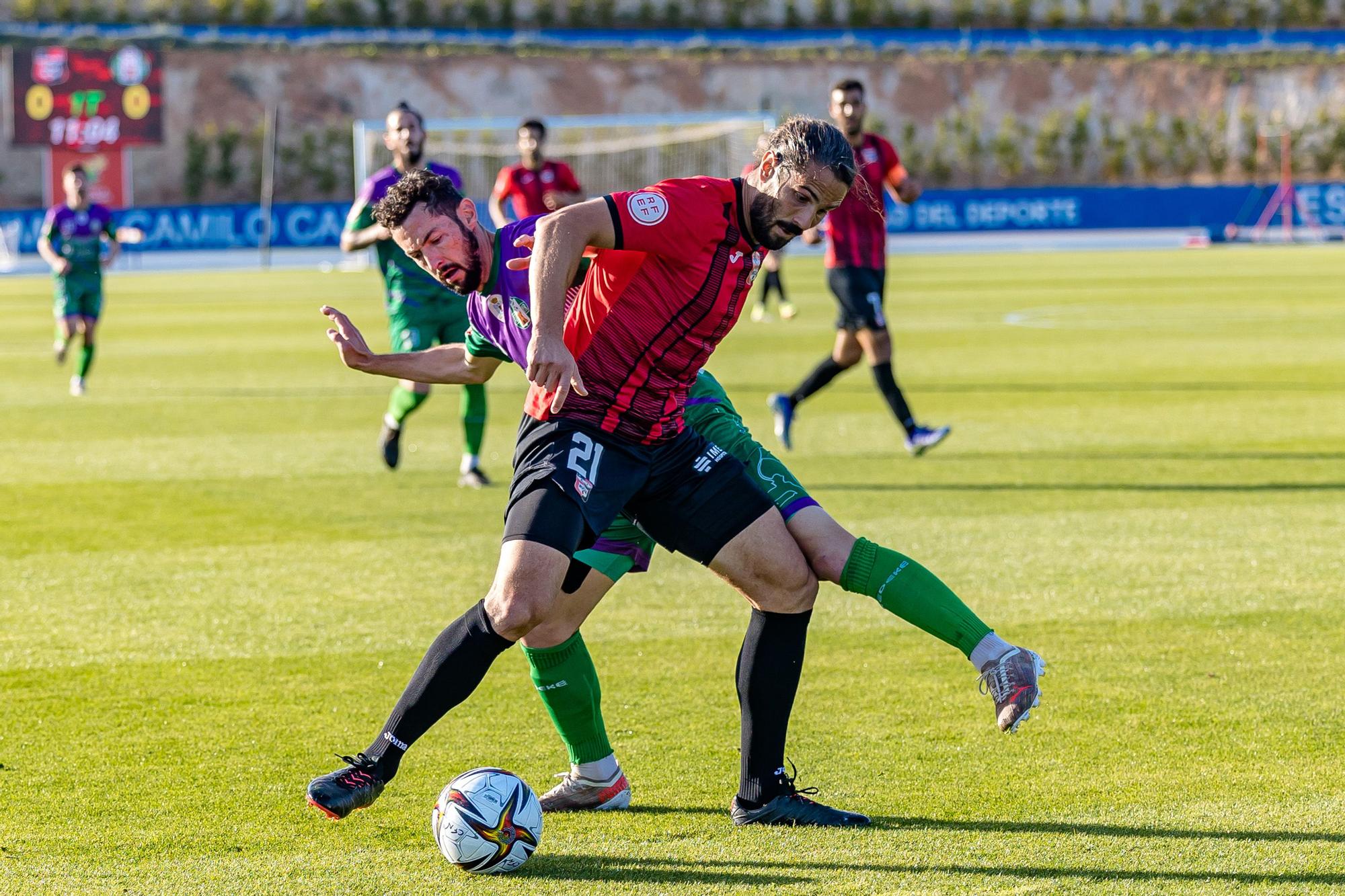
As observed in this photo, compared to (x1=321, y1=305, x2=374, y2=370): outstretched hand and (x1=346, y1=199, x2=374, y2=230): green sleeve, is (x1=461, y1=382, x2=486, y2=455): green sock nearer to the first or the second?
(x1=346, y1=199, x2=374, y2=230): green sleeve

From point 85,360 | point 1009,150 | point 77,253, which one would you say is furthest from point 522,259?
point 1009,150

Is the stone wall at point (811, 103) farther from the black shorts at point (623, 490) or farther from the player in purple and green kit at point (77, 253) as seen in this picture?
the black shorts at point (623, 490)

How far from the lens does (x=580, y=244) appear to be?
3.86 meters

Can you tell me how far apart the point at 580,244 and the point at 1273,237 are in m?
42.6

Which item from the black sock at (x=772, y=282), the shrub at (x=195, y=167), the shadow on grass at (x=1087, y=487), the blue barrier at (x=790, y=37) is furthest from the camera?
the blue barrier at (x=790, y=37)

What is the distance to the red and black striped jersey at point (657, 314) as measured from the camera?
13.3 feet

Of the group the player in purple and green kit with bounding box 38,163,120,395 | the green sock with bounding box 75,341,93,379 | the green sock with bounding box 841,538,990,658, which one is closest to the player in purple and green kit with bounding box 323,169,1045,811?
the green sock with bounding box 841,538,990,658

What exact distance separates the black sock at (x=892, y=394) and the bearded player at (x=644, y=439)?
636 centimetres

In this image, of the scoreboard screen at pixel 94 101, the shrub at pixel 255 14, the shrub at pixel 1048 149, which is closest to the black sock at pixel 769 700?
the scoreboard screen at pixel 94 101

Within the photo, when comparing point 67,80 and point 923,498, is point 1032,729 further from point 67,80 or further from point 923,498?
point 67,80

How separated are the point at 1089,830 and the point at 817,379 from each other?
7.16m

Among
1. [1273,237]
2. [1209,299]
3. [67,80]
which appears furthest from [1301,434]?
[67,80]

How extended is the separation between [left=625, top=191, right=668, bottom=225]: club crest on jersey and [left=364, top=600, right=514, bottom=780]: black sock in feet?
3.34

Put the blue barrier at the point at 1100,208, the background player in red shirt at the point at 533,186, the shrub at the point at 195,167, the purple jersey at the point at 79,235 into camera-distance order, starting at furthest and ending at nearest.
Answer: the shrub at the point at 195,167
the blue barrier at the point at 1100,208
the purple jersey at the point at 79,235
the background player in red shirt at the point at 533,186
